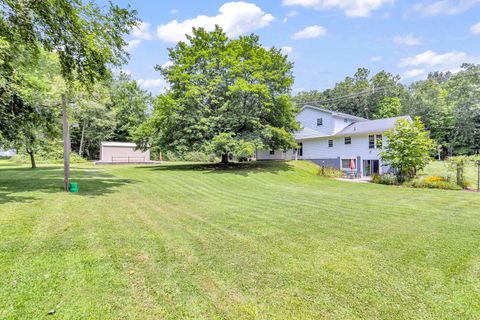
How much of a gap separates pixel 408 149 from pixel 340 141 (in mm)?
8567

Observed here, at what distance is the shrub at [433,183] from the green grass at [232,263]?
27.0 feet

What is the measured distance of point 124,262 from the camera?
3867 millimetres

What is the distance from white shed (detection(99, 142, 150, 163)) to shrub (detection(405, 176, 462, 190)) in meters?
29.5

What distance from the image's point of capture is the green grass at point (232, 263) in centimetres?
285

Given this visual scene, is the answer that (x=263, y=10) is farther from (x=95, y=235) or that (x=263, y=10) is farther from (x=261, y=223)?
(x=95, y=235)

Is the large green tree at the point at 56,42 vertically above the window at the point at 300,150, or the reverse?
the large green tree at the point at 56,42

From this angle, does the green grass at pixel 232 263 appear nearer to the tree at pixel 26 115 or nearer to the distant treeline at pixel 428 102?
the tree at pixel 26 115

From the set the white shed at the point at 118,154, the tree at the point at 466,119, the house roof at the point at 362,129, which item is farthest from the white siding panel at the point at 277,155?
the tree at the point at 466,119

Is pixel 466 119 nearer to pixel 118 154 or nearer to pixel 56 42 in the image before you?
pixel 56 42

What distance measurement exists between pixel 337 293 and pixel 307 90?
193 ft

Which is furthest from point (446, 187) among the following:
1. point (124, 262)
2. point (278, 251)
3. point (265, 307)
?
point (124, 262)

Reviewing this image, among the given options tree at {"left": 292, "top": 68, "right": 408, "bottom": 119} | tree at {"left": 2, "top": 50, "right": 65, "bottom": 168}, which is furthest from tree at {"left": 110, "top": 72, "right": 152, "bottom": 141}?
tree at {"left": 292, "top": 68, "right": 408, "bottom": 119}

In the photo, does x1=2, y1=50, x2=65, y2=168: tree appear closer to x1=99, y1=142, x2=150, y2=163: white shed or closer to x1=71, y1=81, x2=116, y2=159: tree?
x1=99, y1=142, x2=150, y2=163: white shed

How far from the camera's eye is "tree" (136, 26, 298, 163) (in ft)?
65.1
